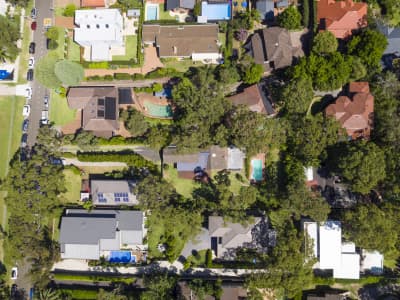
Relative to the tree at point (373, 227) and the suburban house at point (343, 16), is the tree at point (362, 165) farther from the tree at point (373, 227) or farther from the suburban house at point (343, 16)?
the suburban house at point (343, 16)

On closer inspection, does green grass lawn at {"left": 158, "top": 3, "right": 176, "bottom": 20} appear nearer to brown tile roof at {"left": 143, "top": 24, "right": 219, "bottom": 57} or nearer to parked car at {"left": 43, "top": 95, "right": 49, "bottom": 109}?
brown tile roof at {"left": 143, "top": 24, "right": 219, "bottom": 57}

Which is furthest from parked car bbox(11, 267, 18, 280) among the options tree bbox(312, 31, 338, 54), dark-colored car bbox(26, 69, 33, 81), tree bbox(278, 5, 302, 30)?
tree bbox(312, 31, 338, 54)

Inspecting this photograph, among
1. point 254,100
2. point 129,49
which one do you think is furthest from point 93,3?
point 254,100

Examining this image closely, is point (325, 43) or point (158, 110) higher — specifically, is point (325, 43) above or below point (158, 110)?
above

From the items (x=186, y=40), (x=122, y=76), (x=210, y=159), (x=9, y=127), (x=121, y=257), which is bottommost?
(x=121, y=257)

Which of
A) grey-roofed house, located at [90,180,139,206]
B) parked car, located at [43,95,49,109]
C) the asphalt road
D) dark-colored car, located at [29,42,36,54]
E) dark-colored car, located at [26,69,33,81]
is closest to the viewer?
grey-roofed house, located at [90,180,139,206]

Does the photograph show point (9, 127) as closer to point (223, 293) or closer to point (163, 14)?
point (163, 14)

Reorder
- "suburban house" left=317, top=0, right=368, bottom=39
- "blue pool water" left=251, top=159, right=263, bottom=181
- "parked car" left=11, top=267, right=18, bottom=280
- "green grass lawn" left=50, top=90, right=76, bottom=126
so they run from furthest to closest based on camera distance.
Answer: "green grass lawn" left=50, top=90, right=76, bottom=126
"parked car" left=11, top=267, right=18, bottom=280
"blue pool water" left=251, top=159, right=263, bottom=181
"suburban house" left=317, top=0, right=368, bottom=39
